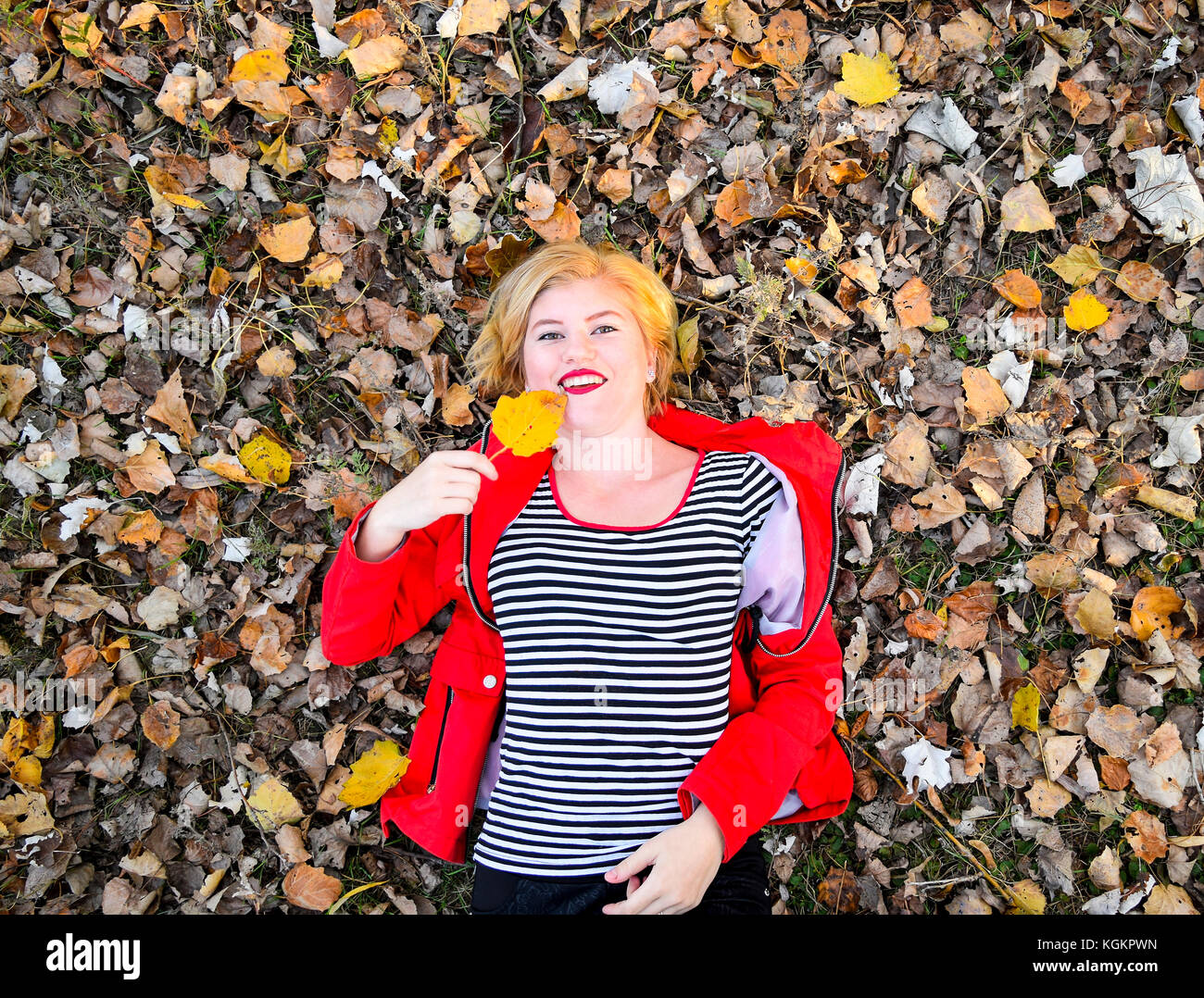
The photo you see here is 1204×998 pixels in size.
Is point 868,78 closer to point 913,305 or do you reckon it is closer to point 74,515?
point 913,305

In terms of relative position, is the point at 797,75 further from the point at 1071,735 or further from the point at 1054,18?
the point at 1071,735

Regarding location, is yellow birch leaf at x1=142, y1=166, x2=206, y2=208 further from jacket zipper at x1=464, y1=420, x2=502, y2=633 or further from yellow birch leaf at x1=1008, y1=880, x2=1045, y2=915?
yellow birch leaf at x1=1008, y1=880, x2=1045, y2=915

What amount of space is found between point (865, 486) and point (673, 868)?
1.50 meters

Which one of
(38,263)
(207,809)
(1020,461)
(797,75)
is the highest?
(797,75)

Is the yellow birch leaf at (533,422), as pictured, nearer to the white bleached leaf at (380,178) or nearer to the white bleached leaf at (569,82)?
the white bleached leaf at (380,178)

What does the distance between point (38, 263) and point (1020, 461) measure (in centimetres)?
365

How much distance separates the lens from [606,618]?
7.62 feet
